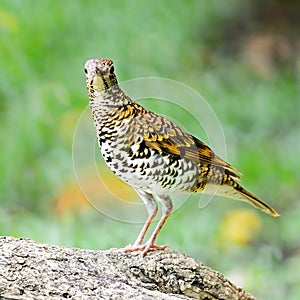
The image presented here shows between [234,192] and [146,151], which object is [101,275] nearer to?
[146,151]

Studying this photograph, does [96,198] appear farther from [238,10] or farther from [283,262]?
[238,10]

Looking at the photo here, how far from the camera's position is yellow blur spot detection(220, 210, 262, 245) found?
27.5 feet

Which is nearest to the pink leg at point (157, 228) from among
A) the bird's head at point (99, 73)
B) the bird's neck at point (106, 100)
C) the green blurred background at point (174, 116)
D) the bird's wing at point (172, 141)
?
the bird's wing at point (172, 141)

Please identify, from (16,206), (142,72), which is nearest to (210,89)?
(142,72)

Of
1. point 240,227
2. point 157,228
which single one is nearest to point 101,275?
point 157,228

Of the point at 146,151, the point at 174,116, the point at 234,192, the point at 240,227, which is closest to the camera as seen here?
the point at 146,151

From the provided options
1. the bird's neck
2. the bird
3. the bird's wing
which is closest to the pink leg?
the bird

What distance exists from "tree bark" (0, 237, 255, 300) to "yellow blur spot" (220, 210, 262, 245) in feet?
12.3

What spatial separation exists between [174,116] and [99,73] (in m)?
4.52

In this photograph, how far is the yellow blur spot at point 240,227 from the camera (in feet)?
27.5

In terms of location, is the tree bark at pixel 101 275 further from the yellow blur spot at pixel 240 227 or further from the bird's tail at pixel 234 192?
the yellow blur spot at pixel 240 227

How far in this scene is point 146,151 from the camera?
4211 mm

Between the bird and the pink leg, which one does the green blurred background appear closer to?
the pink leg

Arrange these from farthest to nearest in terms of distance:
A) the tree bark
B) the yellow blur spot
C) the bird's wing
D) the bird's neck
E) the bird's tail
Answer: the yellow blur spot < the bird's tail < the bird's wing < the bird's neck < the tree bark
